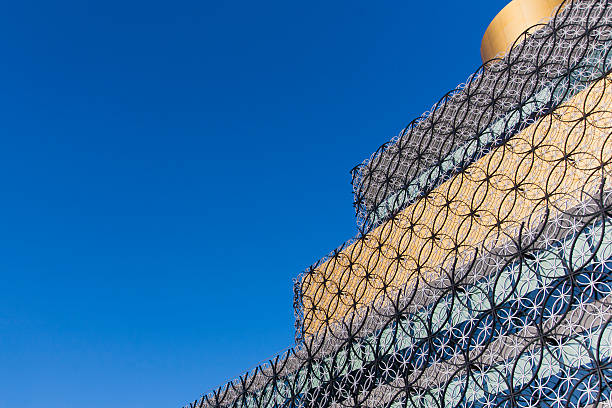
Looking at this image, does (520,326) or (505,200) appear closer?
(520,326)

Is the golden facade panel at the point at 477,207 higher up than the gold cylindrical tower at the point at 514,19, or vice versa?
the gold cylindrical tower at the point at 514,19

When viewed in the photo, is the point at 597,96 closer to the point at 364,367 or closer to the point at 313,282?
the point at 364,367

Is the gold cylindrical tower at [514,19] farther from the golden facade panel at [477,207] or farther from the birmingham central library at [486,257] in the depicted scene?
the golden facade panel at [477,207]

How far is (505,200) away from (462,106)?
8158 millimetres

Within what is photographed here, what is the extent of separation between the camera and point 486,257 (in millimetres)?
18750

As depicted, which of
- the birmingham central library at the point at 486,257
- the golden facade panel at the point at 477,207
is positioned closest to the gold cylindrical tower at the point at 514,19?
the birmingham central library at the point at 486,257

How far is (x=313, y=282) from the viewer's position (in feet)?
112

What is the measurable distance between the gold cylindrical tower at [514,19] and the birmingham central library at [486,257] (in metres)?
0.10

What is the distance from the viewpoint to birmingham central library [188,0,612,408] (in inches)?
606

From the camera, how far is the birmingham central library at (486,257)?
50.5 feet

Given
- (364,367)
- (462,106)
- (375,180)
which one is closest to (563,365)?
(364,367)

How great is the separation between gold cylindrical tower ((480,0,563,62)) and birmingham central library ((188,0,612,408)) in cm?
10

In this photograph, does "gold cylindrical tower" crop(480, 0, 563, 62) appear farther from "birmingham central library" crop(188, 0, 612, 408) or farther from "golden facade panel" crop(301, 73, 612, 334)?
"golden facade panel" crop(301, 73, 612, 334)

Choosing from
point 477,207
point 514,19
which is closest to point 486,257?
point 477,207
